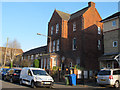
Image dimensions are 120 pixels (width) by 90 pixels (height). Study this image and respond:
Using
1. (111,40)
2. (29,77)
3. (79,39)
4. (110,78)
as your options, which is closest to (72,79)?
(110,78)

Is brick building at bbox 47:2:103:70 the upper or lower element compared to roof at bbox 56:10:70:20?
lower

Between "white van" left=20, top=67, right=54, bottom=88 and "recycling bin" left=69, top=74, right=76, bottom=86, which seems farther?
"recycling bin" left=69, top=74, right=76, bottom=86

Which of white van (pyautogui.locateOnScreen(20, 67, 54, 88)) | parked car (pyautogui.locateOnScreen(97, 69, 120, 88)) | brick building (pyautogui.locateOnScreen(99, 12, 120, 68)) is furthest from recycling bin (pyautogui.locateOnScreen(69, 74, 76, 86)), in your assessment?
brick building (pyautogui.locateOnScreen(99, 12, 120, 68))

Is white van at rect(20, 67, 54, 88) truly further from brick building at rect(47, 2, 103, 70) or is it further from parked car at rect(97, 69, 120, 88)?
brick building at rect(47, 2, 103, 70)

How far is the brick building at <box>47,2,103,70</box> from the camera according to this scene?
1129 inches

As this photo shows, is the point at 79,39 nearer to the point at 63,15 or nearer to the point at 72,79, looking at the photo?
the point at 63,15

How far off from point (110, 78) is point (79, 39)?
14.7 metres

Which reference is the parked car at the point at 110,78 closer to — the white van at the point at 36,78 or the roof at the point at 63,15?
the white van at the point at 36,78

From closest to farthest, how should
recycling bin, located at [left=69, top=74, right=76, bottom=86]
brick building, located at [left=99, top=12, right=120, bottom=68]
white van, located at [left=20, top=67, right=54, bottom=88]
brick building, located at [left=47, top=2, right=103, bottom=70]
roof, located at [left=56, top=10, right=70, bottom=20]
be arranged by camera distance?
white van, located at [left=20, top=67, right=54, bottom=88]
recycling bin, located at [left=69, top=74, right=76, bottom=86]
brick building, located at [left=99, top=12, right=120, bottom=68]
brick building, located at [left=47, top=2, right=103, bottom=70]
roof, located at [left=56, top=10, right=70, bottom=20]

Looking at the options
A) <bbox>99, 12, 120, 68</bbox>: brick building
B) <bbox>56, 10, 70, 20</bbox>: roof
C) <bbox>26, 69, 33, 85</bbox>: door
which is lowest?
<bbox>26, 69, 33, 85</bbox>: door

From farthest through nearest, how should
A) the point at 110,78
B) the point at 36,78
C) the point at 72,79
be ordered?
1. the point at 72,79
2. the point at 110,78
3. the point at 36,78

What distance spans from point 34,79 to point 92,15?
2058cm

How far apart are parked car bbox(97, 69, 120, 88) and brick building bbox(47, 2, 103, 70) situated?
466 inches

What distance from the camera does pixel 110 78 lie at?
1517 centimetres
